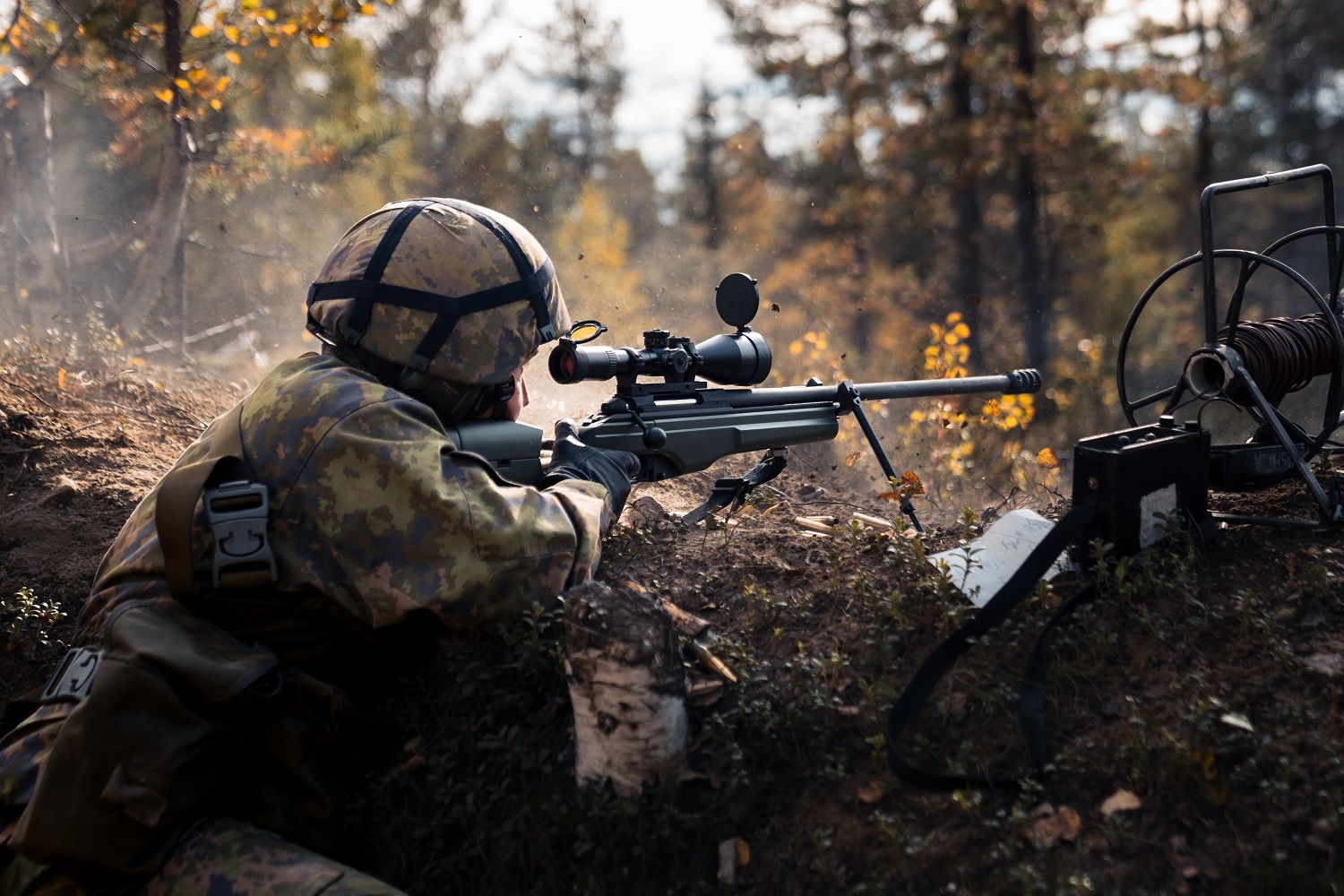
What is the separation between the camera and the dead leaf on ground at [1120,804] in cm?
251

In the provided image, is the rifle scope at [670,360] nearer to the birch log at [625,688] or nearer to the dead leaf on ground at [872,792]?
the birch log at [625,688]

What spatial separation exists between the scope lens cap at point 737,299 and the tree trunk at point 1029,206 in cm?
1216

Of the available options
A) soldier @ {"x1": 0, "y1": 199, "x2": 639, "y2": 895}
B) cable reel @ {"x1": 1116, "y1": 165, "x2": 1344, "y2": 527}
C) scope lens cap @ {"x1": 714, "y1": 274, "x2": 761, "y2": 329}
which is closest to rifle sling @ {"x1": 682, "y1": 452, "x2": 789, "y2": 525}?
scope lens cap @ {"x1": 714, "y1": 274, "x2": 761, "y2": 329}

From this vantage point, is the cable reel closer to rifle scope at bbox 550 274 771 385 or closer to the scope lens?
rifle scope at bbox 550 274 771 385

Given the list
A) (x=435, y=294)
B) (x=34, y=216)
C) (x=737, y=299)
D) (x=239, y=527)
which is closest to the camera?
(x=239, y=527)

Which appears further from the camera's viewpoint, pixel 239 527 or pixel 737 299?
pixel 737 299

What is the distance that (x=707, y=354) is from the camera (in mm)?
4797

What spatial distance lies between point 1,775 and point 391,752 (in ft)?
3.90

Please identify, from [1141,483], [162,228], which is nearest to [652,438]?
[1141,483]

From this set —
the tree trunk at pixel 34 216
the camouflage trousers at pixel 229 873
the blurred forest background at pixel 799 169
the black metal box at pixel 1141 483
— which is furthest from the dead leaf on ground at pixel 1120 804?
the tree trunk at pixel 34 216

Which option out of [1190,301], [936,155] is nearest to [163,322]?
[936,155]

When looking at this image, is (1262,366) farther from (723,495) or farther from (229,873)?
(229,873)

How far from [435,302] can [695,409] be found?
1611 mm

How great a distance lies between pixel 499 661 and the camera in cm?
338
